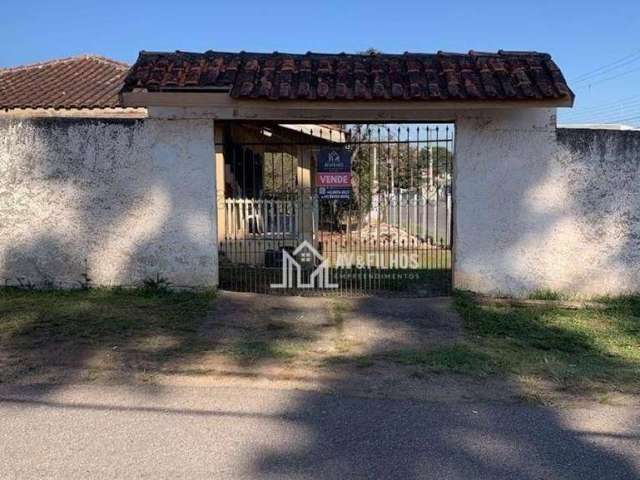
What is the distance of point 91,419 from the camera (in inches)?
161

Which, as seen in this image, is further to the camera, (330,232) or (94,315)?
(330,232)

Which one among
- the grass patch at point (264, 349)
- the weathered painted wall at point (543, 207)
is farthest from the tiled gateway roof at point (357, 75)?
the grass patch at point (264, 349)

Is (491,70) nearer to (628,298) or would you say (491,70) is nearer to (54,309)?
(628,298)

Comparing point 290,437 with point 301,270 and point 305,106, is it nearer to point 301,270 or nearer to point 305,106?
point 305,106

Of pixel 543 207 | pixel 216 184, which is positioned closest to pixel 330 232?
pixel 216 184

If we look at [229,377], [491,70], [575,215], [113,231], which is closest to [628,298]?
[575,215]

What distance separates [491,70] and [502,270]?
242cm

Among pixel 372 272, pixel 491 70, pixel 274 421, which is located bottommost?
pixel 274 421

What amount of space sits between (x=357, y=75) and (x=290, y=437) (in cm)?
494

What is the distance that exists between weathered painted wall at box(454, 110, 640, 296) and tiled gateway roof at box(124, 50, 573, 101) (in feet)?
1.56

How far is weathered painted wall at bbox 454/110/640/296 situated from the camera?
7.50 m

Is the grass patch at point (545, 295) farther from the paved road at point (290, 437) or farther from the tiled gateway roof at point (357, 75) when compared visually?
the paved road at point (290, 437)

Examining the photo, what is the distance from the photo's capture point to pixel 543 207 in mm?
7582

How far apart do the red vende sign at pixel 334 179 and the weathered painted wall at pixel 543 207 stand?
4.57 feet
